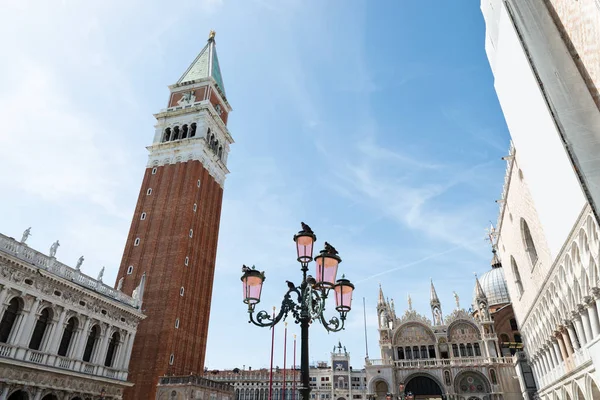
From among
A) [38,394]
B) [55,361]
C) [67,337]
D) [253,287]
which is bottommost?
[38,394]

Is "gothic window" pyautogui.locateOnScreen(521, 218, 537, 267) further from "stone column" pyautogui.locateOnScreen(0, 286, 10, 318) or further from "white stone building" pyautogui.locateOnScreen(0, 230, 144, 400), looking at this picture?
"stone column" pyautogui.locateOnScreen(0, 286, 10, 318)

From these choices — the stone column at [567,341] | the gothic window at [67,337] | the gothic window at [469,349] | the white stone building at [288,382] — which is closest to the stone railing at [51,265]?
the gothic window at [67,337]

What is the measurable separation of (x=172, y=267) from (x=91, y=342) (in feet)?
32.2

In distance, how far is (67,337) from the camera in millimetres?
22438

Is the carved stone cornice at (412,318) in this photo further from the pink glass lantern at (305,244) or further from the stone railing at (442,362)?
the pink glass lantern at (305,244)

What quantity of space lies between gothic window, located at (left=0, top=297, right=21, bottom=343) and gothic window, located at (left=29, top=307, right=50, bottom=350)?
1134mm

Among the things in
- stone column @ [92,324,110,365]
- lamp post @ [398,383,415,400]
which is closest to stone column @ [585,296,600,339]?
lamp post @ [398,383,415,400]

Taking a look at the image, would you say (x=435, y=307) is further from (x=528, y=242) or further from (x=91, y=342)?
(x=91, y=342)

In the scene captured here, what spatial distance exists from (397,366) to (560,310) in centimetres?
2195

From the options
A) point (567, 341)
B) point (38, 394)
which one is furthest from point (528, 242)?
point (38, 394)

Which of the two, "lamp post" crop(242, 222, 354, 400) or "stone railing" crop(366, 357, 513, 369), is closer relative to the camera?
"lamp post" crop(242, 222, 354, 400)

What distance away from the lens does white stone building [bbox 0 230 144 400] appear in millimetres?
19156

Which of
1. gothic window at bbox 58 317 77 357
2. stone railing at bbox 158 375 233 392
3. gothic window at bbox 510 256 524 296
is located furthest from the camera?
gothic window at bbox 510 256 524 296

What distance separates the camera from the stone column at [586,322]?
14438mm
